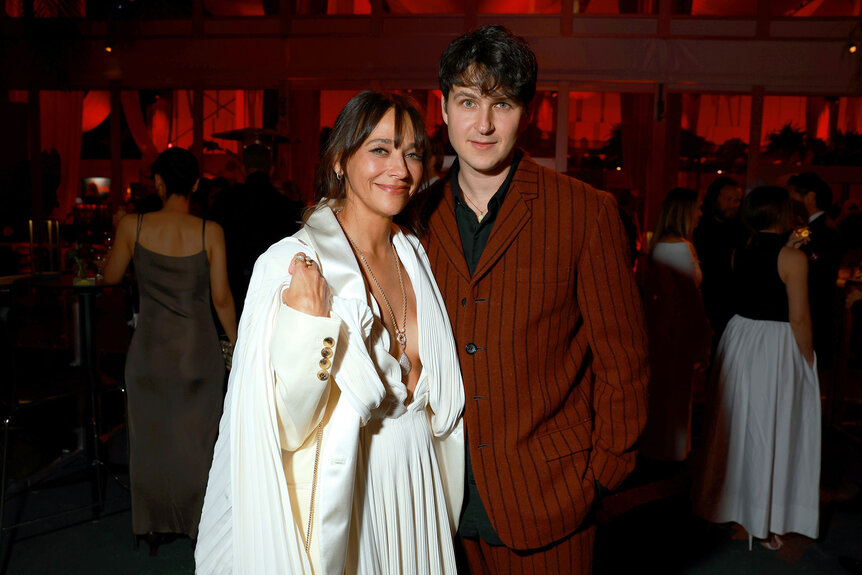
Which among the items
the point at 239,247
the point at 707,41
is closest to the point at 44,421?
the point at 239,247

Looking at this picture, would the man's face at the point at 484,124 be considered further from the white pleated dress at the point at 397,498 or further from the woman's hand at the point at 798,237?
the woman's hand at the point at 798,237

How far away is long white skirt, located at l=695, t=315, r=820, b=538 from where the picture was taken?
3.44 meters

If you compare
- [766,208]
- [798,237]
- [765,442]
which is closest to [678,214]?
[766,208]

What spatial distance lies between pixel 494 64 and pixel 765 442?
108 inches

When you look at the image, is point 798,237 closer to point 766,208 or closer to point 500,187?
point 766,208

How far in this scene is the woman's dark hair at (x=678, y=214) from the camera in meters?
4.27

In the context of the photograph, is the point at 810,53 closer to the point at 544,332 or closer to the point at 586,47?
the point at 586,47

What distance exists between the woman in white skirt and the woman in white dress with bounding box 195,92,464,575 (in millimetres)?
2310

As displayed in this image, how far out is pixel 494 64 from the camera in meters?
1.67

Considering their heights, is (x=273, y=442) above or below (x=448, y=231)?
below

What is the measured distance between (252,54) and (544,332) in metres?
7.29

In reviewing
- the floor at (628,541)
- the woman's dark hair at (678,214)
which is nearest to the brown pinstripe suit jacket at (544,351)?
the floor at (628,541)

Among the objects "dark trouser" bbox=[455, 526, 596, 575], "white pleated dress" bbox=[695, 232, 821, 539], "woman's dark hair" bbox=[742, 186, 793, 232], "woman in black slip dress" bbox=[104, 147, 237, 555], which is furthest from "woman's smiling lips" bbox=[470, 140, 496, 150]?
"white pleated dress" bbox=[695, 232, 821, 539]

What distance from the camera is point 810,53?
752 cm
